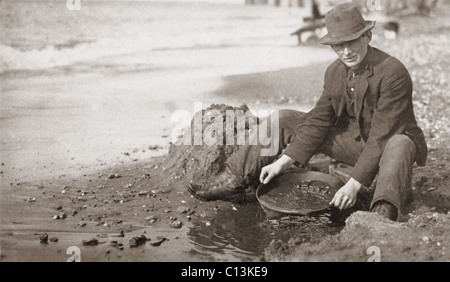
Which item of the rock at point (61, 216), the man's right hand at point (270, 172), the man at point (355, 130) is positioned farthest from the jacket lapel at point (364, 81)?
the rock at point (61, 216)

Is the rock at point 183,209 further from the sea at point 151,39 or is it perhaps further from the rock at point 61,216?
the sea at point 151,39

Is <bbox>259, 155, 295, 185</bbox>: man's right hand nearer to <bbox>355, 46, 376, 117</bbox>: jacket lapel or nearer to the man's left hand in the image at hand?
the man's left hand

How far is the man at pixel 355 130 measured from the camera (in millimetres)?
3578

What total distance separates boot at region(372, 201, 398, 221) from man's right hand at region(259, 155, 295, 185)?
737 mm

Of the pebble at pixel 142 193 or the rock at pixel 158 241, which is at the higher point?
the pebble at pixel 142 193

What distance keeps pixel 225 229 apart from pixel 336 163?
1.04m

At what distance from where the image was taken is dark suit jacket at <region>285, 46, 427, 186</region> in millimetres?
3689

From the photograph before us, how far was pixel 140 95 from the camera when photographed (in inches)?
295

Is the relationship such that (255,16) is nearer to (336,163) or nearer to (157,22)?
(157,22)

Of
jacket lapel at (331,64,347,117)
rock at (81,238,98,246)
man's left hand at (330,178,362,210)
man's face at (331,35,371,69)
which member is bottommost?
rock at (81,238,98,246)

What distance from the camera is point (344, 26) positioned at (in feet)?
12.0

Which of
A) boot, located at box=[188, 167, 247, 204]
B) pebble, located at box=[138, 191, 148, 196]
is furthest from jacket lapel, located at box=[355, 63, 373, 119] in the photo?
pebble, located at box=[138, 191, 148, 196]
